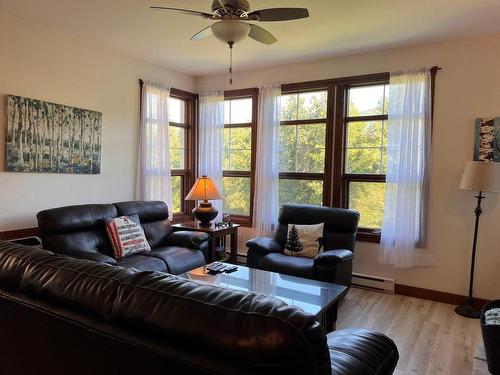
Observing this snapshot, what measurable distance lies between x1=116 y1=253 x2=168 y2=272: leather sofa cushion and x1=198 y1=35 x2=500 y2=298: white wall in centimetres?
250

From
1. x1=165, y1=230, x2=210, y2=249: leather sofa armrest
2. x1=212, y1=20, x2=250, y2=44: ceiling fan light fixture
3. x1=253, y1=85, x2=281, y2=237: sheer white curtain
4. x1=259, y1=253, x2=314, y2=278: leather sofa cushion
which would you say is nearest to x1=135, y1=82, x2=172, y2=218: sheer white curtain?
x1=165, y1=230, x2=210, y2=249: leather sofa armrest

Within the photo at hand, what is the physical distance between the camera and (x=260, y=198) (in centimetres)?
461

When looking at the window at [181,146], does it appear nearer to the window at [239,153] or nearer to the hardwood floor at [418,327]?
the window at [239,153]

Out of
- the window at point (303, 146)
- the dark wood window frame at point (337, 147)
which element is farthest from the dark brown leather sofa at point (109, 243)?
the dark wood window frame at point (337, 147)

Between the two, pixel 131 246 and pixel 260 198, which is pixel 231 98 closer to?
pixel 260 198

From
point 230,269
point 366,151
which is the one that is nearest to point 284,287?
point 230,269

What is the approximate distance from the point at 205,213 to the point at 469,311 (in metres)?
2.93

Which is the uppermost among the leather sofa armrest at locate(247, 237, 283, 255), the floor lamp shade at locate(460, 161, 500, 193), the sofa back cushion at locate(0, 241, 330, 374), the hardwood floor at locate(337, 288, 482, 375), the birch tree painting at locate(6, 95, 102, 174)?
the birch tree painting at locate(6, 95, 102, 174)

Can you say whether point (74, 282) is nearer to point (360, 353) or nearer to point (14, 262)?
point (14, 262)

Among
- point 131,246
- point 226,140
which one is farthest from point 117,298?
point 226,140

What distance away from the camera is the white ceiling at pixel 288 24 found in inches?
112

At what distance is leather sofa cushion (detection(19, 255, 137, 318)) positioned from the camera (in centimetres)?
111

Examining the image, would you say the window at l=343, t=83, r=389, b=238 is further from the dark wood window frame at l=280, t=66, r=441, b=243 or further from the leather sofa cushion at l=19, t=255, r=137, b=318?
the leather sofa cushion at l=19, t=255, r=137, b=318

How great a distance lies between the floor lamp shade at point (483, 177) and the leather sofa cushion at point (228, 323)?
9.67 ft
